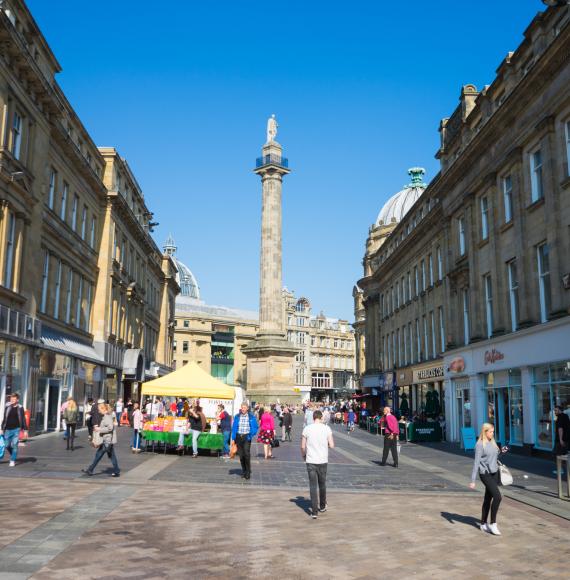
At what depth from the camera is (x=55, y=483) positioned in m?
14.0

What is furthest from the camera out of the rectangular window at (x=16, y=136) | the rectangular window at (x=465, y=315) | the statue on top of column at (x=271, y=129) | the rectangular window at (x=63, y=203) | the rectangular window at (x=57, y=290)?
the statue on top of column at (x=271, y=129)

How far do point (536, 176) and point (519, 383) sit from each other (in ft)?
24.8

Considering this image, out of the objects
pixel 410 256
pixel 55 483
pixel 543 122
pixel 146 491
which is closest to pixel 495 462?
pixel 146 491

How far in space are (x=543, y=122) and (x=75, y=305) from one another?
83.2 ft

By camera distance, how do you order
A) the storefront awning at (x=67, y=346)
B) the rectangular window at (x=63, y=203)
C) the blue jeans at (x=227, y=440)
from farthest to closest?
1. the rectangular window at (x=63, y=203)
2. the storefront awning at (x=67, y=346)
3. the blue jeans at (x=227, y=440)

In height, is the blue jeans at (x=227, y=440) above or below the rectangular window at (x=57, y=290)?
below

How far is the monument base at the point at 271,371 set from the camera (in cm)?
5185

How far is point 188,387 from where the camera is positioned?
76.6ft

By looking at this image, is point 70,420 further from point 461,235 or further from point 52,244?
point 461,235

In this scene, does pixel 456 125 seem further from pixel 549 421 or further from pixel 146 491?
pixel 146 491

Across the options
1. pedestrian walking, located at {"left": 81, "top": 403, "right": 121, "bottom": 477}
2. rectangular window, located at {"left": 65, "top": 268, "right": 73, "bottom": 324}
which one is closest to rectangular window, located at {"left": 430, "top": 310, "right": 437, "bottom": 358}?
rectangular window, located at {"left": 65, "top": 268, "right": 73, "bottom": 324}

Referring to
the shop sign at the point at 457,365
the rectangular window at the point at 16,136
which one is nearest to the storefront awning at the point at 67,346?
the rectangular window at the point at 16,136

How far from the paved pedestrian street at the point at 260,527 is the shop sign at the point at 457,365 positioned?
39.3 feet

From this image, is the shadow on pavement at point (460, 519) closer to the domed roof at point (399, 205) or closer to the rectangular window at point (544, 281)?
the rectangular window at point (544, 281)
